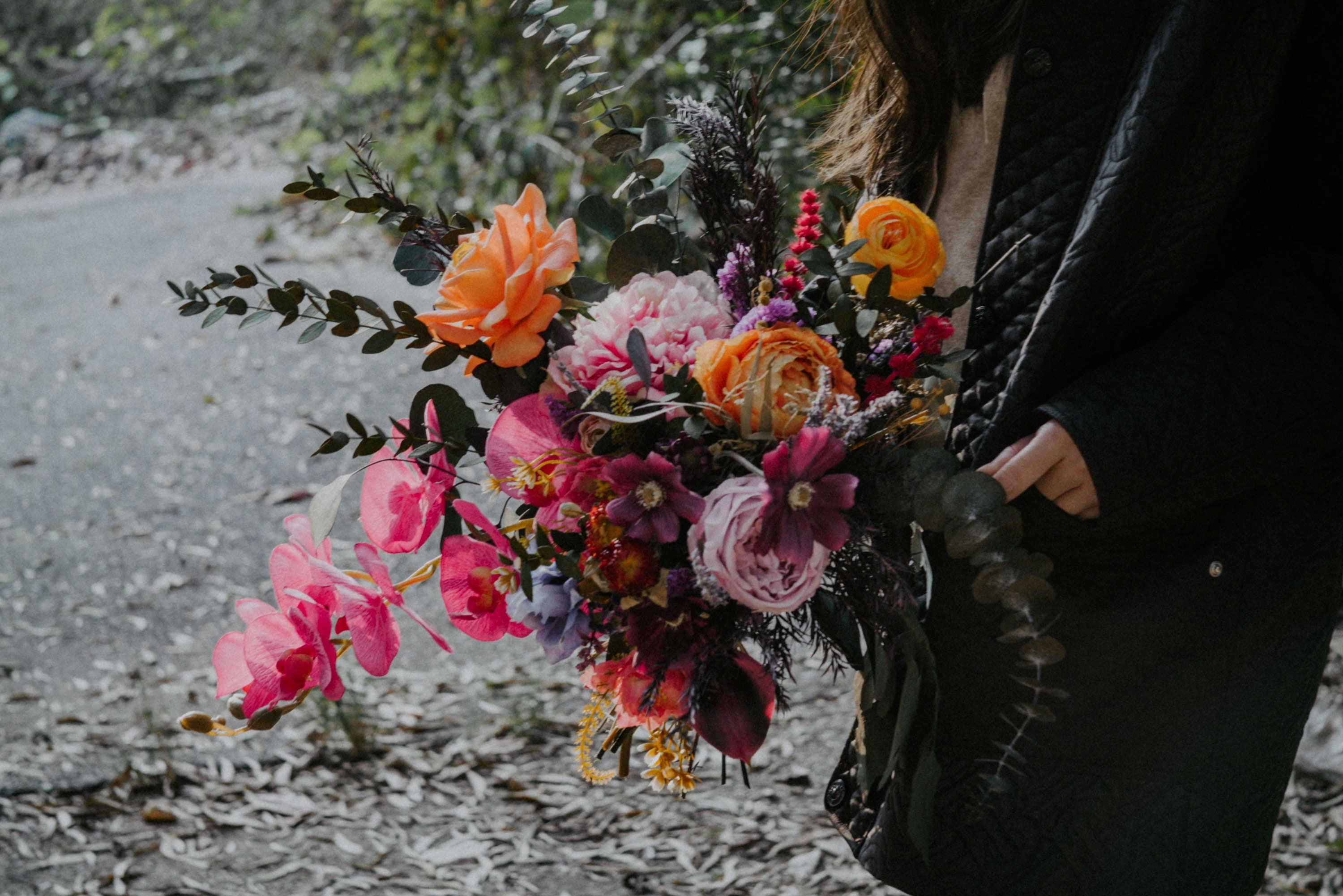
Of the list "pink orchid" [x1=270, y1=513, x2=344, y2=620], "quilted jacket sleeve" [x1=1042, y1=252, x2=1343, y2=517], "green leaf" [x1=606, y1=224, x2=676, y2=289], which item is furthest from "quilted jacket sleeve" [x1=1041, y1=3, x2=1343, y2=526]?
"pink orchid" [x1=270, y1=513, x2=344, y2=620]

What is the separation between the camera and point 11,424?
4.94 metres

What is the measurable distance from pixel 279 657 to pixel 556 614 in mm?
312

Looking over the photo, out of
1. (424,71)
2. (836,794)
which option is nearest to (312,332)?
(836,794)

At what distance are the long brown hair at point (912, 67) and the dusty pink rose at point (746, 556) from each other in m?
0.63

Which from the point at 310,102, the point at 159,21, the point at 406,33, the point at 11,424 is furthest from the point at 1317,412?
the point at 159,21

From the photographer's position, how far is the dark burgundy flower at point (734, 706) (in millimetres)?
1047

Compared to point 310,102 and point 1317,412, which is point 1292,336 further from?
point 310,102

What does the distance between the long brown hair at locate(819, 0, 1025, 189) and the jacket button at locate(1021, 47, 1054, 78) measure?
0.42ft

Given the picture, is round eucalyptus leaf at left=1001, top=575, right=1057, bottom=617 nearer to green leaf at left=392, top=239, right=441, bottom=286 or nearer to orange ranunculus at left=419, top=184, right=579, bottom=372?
orange ranunculus at left=419, top=184, right=579, bottom=372

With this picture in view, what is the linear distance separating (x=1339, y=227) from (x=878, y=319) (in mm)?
474

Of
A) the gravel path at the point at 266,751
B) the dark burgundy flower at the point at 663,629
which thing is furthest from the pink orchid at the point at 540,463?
the gravel path at the point at 266,751

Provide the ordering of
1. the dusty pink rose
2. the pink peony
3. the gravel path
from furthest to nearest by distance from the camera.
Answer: the gravel path, the pink peony, the dusty pink rose

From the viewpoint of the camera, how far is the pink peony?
1.01 metres

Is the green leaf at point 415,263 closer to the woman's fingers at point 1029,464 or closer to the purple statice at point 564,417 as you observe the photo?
the purple statice at point 564,417
